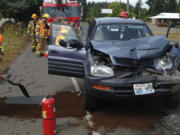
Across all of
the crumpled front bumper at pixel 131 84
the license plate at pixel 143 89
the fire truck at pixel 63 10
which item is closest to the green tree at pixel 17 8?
the fire truck at pixel 63 10

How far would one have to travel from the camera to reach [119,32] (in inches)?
218

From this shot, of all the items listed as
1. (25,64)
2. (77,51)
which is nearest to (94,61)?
(77,51)

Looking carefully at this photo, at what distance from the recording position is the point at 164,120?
4.24 m

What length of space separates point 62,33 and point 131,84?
310 cm

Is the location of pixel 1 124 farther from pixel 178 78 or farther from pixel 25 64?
pixel 25 64

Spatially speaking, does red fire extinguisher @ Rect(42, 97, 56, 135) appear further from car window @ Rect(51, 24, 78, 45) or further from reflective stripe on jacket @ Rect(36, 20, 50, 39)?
reflective stripe on jacket @ Rect(36, 20, 50, 39)

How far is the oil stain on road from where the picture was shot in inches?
163

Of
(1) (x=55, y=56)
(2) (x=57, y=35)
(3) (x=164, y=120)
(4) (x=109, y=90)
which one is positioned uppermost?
(2) (x=57, y=35)

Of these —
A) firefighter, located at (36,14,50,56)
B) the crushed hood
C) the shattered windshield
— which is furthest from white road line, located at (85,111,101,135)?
firefighter, located at (36,14,50,56)

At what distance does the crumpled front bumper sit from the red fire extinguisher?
831 millimetres

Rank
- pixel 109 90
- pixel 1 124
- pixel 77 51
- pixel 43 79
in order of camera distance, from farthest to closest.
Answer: pixel 43 79 < pixel 77 51 < pixel 1 124 < pixel 109 90

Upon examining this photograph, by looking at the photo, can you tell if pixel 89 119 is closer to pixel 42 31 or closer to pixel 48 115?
pixel 48 115

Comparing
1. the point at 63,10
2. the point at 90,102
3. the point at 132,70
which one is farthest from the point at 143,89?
the point at 63,10

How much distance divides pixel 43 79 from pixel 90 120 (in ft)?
11.6
